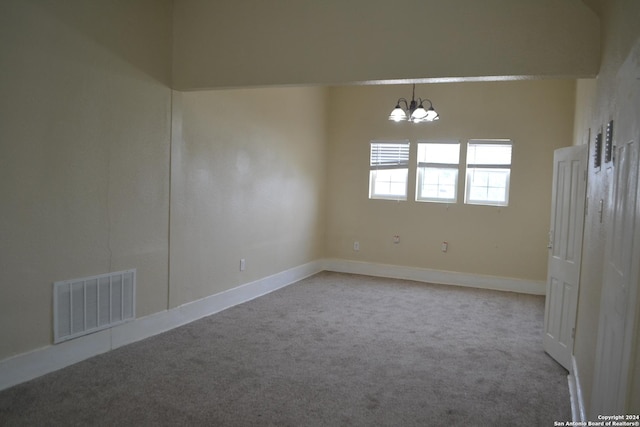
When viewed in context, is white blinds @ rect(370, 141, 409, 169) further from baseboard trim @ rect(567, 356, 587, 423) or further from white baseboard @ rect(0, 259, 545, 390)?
baseboard trim @ rect(567, 356, 587, 423)

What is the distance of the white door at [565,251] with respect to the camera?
354 centimetres

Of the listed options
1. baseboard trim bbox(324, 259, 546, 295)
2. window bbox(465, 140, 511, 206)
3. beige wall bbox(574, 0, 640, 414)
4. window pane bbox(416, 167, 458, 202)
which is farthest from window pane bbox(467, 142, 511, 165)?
beige wall bbox(574, 0, 640, 414)

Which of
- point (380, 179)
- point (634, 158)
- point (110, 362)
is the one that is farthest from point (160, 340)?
point (380, 179)

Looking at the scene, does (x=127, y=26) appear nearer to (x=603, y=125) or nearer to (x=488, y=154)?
(x=603, y=125)

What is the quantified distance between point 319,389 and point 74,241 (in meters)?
2.04

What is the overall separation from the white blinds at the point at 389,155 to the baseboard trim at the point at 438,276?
5.01ft

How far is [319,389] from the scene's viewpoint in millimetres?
3121

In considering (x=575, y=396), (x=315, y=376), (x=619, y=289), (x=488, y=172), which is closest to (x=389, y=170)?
(x=488, y=172)

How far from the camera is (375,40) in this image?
11.4 feet

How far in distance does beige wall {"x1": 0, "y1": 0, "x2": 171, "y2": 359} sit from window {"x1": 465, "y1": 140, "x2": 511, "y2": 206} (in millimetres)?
4245

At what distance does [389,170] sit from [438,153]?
0.76m

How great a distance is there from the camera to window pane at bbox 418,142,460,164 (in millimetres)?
6613

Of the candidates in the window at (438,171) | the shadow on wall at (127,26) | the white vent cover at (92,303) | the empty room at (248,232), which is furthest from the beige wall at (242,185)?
the window at (438,171)

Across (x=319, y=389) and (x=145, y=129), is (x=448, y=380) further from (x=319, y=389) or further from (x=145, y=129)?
(x=145, y=129)
